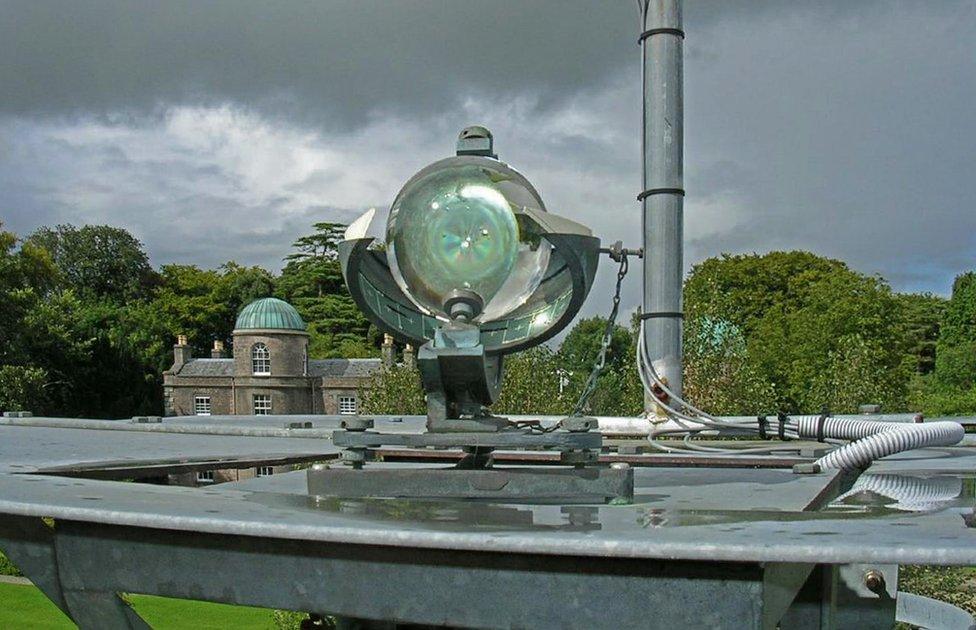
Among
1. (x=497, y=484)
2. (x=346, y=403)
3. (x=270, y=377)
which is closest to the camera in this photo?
(x=497, y=484)

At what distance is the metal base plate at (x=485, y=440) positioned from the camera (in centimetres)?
306

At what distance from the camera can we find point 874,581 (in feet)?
11.6

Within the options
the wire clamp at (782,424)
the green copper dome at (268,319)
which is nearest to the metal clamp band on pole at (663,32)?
the wire clamp at (782,424)

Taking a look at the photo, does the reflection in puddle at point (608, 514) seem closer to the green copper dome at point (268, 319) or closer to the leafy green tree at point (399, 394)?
the leafy green tree at point (399, 394)

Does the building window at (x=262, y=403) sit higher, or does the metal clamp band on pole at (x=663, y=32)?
the metal clamp band on pole at (x=663, y=32)

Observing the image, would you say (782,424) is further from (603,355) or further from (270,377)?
(270,377)

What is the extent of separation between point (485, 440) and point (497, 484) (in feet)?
0.61

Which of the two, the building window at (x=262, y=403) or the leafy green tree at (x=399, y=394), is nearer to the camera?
the leafy green tree at (x=399, y=394)

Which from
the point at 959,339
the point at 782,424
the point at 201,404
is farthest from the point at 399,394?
the point at 959,339

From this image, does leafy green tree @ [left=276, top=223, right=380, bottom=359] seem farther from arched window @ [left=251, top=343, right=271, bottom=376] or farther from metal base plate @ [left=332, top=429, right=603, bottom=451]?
metal base plate @ [left=332, top=429, right=603, bottom=451]

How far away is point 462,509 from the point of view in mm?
2619

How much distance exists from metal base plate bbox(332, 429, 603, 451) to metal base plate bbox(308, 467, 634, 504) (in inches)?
3.0

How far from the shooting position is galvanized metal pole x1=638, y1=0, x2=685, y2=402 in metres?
6.90

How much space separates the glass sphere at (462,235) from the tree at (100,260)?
245 ft
